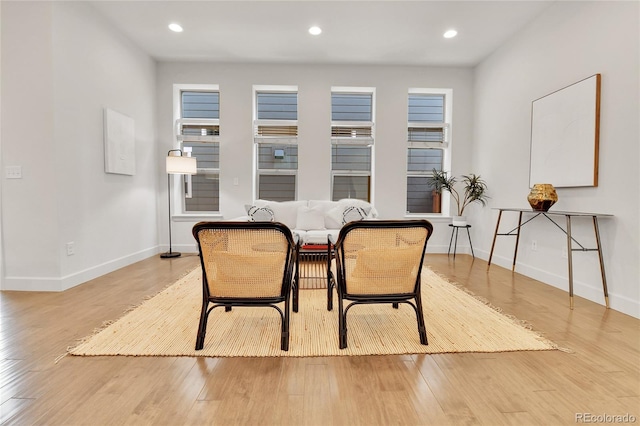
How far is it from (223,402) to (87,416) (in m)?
0.55

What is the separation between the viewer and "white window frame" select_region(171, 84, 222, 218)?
5.13 metres

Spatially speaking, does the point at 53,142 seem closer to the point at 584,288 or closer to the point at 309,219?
the point at 309,219

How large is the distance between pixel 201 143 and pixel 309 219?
2.47 meters

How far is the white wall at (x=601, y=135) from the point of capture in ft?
8.26

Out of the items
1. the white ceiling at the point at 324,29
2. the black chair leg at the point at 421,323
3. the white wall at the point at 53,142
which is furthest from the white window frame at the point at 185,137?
the black chair leg at the point at 421,323

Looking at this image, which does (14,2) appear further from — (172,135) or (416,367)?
(416,367)

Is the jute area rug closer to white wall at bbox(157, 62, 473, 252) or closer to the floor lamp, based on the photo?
the floor lamp

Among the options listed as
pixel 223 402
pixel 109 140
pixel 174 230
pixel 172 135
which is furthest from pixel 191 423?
pixel 172 135

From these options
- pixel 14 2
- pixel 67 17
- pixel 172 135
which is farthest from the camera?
pixel 172 135

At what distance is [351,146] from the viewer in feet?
17.6

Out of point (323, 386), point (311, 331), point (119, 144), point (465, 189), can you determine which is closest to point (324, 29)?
point (119, 144)

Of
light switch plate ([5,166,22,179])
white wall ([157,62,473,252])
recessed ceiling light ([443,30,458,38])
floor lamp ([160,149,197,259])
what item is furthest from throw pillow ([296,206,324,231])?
light switch plate ([5,166,22,179])

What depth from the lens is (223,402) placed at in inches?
54.4

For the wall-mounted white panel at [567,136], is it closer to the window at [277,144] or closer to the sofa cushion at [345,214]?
the sofa cushion at [345,214]
